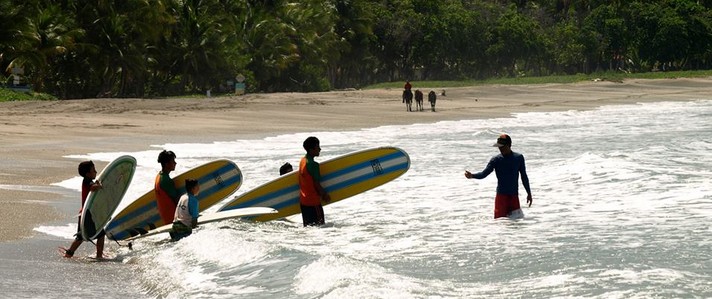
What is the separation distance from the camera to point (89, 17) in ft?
156

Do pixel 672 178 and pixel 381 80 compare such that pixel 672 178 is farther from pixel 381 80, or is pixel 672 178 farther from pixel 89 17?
pixel 381 80

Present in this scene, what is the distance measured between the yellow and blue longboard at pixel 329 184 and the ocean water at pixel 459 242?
29 centimetres

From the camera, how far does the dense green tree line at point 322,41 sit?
46.9m

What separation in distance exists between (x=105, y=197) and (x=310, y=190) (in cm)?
243

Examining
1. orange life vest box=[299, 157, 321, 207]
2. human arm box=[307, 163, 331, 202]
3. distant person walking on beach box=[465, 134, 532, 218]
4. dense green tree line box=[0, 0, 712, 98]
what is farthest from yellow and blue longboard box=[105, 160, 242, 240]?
dense green tree line box=[0, 0, 712, 98]

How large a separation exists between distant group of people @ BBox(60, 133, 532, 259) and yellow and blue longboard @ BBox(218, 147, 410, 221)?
0.27 metres

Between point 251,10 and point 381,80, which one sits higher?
point 251,10

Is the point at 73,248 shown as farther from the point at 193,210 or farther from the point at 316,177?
the point at 316,177

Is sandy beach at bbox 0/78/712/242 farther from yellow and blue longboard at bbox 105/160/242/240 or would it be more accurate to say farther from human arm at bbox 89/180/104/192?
human arm at bbox 89/180/104/192

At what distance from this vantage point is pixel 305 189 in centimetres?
1336

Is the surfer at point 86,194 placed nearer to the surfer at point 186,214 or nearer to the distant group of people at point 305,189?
the distant group of people at point 305,189

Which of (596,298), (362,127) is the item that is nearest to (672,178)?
(596,298)

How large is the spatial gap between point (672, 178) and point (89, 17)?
32655 mm

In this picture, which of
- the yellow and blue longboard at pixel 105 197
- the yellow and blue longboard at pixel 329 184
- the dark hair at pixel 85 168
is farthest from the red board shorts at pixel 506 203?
the dark hair at pixel 85 168
